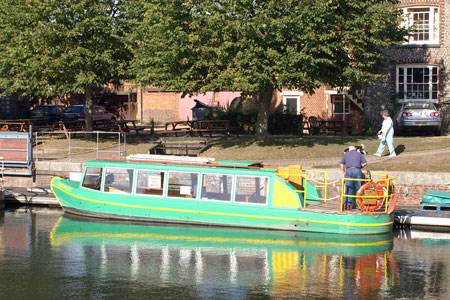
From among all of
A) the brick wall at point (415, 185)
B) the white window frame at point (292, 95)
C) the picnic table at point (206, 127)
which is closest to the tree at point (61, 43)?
the picnic table at point (206, 127)

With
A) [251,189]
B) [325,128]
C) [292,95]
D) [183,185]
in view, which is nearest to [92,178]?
[183,185]

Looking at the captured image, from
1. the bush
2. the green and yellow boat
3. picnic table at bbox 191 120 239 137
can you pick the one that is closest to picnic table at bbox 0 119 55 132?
picnic table at bbox 191 120 239 137

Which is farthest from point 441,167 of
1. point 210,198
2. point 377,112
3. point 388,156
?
point 377,112

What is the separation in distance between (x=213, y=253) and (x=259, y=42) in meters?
11.9

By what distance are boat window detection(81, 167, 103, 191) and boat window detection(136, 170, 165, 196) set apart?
1534 mm

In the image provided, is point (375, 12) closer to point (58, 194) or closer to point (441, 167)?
point (441, 167)

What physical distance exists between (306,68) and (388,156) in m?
5.11

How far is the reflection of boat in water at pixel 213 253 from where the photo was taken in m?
15.6

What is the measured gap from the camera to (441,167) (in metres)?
23.6

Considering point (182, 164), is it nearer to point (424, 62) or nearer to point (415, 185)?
point (415, 185)

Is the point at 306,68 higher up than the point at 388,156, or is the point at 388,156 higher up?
the point at 306,68

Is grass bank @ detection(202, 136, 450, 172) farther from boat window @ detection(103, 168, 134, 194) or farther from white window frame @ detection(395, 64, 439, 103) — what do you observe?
white window frame @ detection(395, 64, 439, 103)

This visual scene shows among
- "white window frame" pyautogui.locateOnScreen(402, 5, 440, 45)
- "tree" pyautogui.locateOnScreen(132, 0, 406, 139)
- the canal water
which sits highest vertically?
"white window frame" pyautogui.locateOnScreen(402, 5, 440, 45)

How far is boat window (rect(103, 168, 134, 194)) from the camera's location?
2206 centimetres
